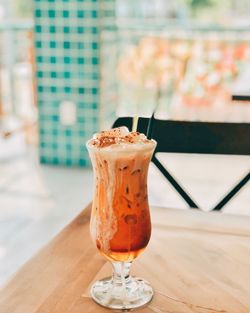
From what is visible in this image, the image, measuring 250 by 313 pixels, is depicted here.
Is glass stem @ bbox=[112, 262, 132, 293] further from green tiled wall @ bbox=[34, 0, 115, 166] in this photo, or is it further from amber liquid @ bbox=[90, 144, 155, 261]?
green tiled wall @ bbox=[34, 0, 115, 166]

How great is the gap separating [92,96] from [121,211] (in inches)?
107

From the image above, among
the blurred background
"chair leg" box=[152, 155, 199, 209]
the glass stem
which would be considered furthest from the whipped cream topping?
the blurred background

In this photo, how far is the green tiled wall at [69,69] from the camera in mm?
3443

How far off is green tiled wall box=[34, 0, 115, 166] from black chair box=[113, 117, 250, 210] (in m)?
1.97

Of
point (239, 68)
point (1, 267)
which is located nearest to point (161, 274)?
point (1, 267)

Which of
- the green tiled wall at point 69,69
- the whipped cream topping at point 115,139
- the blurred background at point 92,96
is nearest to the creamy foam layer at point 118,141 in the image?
the whipped cream topping at point 115,139

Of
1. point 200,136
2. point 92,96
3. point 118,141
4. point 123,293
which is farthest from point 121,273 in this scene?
point 92,96

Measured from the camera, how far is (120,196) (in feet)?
2.85

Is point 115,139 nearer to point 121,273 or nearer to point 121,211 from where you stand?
point 121,211

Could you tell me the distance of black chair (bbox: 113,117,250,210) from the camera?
155 centimetres

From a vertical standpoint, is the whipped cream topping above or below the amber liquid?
above

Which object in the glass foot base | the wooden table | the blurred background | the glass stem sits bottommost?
the blurred background

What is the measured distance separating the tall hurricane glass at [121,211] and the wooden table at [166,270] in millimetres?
30

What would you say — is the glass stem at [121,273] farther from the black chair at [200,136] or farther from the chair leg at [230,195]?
the black chair at [200,136]
